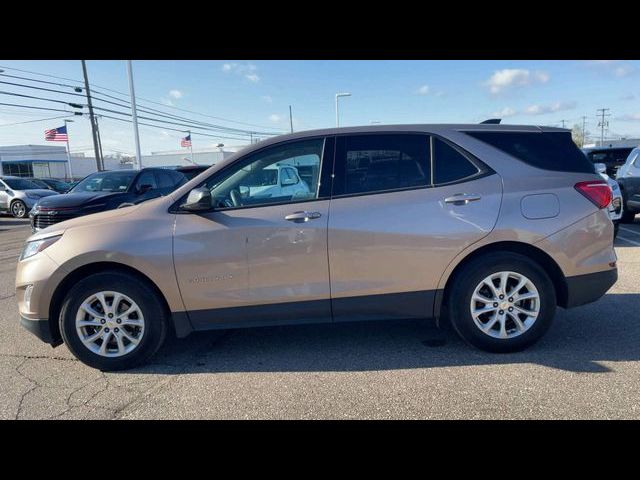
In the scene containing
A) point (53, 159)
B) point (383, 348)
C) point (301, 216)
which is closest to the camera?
Result: point (301, 216)

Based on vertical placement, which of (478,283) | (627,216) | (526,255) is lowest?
(627,216)

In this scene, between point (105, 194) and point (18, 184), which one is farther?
point (18, 184)

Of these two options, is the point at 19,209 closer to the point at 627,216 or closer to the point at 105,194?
the point at 105,194

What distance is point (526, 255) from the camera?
3.44 metres

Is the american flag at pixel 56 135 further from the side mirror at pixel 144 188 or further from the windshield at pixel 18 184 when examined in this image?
the side mirror at pixel 144 188

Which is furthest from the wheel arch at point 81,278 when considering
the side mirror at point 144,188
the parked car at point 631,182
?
the parked car at point 631,182

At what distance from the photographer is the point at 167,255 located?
3.26m

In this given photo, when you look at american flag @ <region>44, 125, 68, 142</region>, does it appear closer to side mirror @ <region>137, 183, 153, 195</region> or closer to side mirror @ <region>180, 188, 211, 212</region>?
side mirror @ <region>137, 183, 153, 195</region>

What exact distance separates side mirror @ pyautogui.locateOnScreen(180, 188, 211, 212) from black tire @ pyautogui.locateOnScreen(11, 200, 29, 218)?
16296 millimetres

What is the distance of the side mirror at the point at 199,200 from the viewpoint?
321 cm

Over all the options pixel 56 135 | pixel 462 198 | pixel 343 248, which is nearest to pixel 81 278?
pixel 343 248

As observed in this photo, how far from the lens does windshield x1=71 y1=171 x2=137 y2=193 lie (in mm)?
9062

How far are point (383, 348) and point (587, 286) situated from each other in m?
1.80

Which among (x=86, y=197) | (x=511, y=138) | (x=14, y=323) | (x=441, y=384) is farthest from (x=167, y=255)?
(x=86, y=197)
